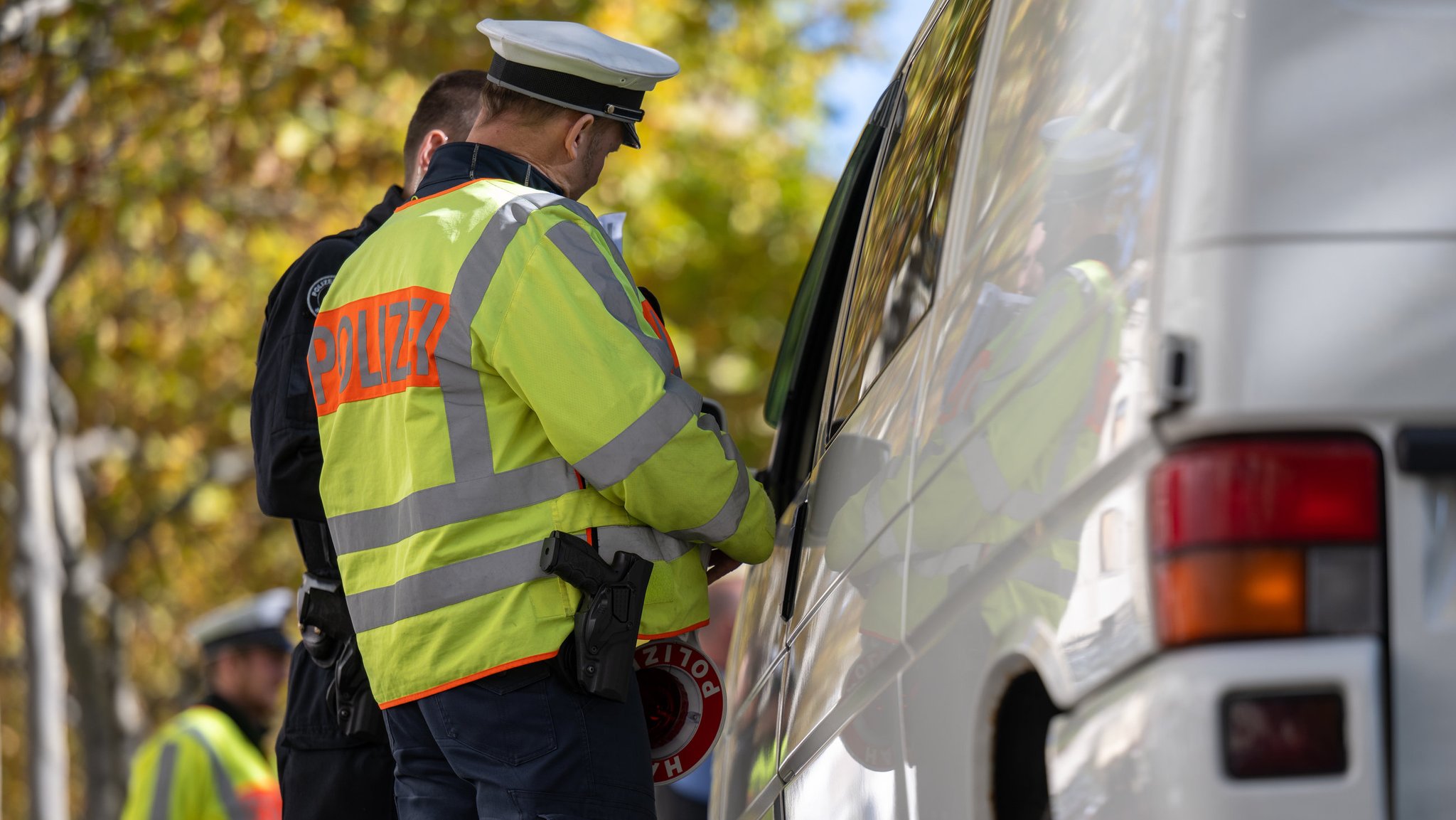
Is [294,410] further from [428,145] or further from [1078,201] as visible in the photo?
[1078,201]

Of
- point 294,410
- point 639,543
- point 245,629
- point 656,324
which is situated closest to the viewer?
point 639,543

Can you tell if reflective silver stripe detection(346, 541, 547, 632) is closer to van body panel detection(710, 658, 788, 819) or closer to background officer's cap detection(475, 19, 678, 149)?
van body panel detection(710, 658, 788, 819)

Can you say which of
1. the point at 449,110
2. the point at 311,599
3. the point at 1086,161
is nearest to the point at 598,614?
the point at 311,599

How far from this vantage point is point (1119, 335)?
151cm

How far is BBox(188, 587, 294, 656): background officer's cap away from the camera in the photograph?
25.4ft

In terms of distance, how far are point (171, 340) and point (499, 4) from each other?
4406mm

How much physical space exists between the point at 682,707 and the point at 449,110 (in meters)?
1.58

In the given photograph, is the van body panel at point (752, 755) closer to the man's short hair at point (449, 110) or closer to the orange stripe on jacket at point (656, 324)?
the orange stripe on jacket at point (656, 324)

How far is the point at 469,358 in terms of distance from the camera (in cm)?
254

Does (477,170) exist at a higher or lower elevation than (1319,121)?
higher

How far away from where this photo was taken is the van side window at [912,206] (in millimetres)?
2234

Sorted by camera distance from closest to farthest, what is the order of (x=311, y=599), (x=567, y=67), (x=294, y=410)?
→ (x=567, y=67) < (x=294, y=410) < (x=311, y=599)

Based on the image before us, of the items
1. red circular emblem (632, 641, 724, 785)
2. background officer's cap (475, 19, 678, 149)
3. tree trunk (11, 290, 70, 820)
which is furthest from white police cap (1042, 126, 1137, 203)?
tree trunk (11, 290, 70, 820)

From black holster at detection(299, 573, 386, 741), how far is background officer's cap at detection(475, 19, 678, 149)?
1033mm
